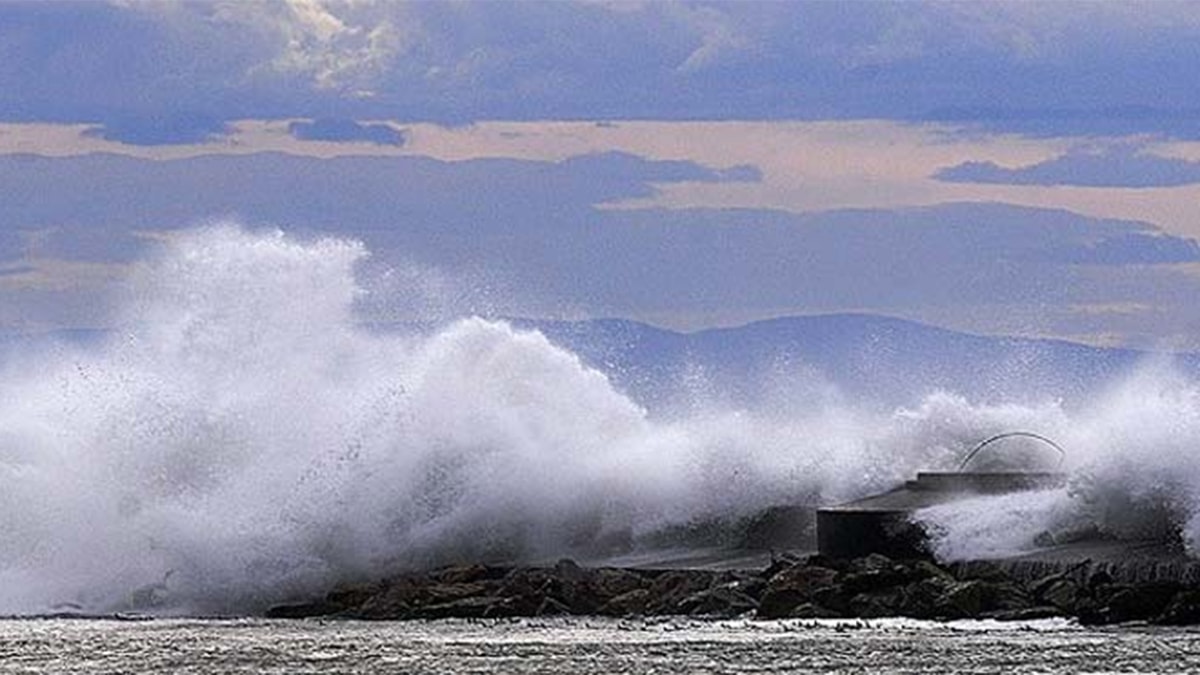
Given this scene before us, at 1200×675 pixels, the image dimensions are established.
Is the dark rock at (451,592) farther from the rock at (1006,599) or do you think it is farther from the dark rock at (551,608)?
the rock at (1006,599)

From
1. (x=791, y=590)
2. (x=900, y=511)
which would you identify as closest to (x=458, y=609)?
(x=791, y=590)

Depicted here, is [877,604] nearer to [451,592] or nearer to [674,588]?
[674,588]

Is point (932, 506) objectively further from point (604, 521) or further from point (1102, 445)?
point (604, 521)

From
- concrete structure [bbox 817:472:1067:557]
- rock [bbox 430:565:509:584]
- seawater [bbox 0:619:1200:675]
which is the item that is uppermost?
concrete structure [bbox 817:472:1067:557]

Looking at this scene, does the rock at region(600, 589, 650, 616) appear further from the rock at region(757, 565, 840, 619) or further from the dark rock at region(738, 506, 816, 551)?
the dark rock at region(738, 506, 816, 551)

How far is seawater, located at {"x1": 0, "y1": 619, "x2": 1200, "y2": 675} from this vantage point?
27781mm

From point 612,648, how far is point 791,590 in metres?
3.68

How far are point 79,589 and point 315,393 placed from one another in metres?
6.78

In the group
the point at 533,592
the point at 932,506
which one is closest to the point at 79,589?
the point at 533,592

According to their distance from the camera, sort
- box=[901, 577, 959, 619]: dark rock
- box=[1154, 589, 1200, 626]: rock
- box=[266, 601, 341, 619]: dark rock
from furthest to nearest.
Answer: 1. box=[266, 601, 341, 619]: dark rock
2. box=[901, 577, 959, 619]: dark rock
3. box=[1154, 589, 1200, 626]: rock

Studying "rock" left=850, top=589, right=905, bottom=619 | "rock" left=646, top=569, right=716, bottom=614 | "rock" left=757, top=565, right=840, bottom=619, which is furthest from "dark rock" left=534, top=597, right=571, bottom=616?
"rock" left=850, top=589, right=905, bottom=619

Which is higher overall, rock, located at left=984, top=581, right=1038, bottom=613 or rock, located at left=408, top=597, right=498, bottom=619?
rock, located at left=408, top=597, right=498, bottom=619

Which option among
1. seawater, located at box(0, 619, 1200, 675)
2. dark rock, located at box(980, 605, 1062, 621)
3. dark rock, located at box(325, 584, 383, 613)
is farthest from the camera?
dark rock, located at box(325, 584, 383, 613)

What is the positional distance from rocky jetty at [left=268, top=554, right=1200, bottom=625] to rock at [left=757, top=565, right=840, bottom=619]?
1 cm
